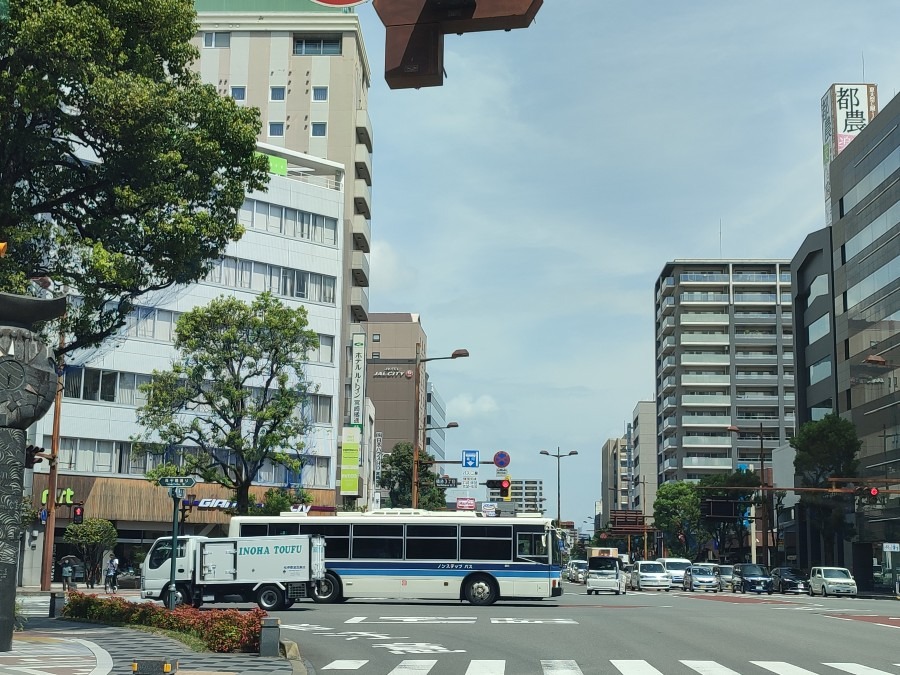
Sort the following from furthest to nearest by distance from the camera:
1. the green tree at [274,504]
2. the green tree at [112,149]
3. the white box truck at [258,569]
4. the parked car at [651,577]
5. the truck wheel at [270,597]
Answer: the parked car at [651,577], the green tree at [274,504], the truck wheel at [270,597], the white box truck at [258,569], the green tree at [112,149]

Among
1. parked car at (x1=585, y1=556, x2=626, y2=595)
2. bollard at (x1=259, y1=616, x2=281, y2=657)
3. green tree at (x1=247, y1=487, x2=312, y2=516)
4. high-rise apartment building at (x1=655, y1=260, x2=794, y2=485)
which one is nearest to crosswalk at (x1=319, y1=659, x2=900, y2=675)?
bollard at (x1=259, y1=616, x2=281, y2=657)

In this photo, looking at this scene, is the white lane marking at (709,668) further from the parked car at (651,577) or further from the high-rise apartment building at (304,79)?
the high-rise apartment building at (304,79)

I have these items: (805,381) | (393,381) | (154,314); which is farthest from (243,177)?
(393,381)

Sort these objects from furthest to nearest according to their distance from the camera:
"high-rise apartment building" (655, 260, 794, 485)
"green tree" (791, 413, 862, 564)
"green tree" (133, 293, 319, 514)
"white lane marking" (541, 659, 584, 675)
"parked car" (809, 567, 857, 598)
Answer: "high-rise apartment building" (655, 260, 794, 485)
"green tree" (791, 413, 862, 564)
"parked car" (809, 567, 857, 598)
"green tree" (133, 293, 319, 514)
"white lane marking" (541, 659, 584, 675)

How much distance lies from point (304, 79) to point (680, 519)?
2243 inches

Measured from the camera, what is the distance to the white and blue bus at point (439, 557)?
112 feet

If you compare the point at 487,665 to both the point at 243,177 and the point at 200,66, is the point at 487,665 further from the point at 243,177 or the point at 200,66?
the point at 200,66

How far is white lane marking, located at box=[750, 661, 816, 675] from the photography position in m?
14.6

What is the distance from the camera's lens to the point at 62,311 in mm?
17562

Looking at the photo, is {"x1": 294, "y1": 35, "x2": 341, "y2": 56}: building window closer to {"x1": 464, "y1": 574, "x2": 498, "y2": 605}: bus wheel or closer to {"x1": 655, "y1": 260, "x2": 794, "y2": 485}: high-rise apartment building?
{"x1": 464, "y1": 574, "x2": 498, "y2": 605}: bus wheel

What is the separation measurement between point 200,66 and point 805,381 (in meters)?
56.4

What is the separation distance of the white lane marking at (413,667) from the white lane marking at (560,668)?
1683 millimetres

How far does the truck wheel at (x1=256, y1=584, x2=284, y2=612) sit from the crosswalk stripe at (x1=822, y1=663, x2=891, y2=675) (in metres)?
18.6

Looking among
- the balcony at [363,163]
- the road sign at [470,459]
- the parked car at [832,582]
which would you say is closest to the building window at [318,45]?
the balcony at [363,163]
